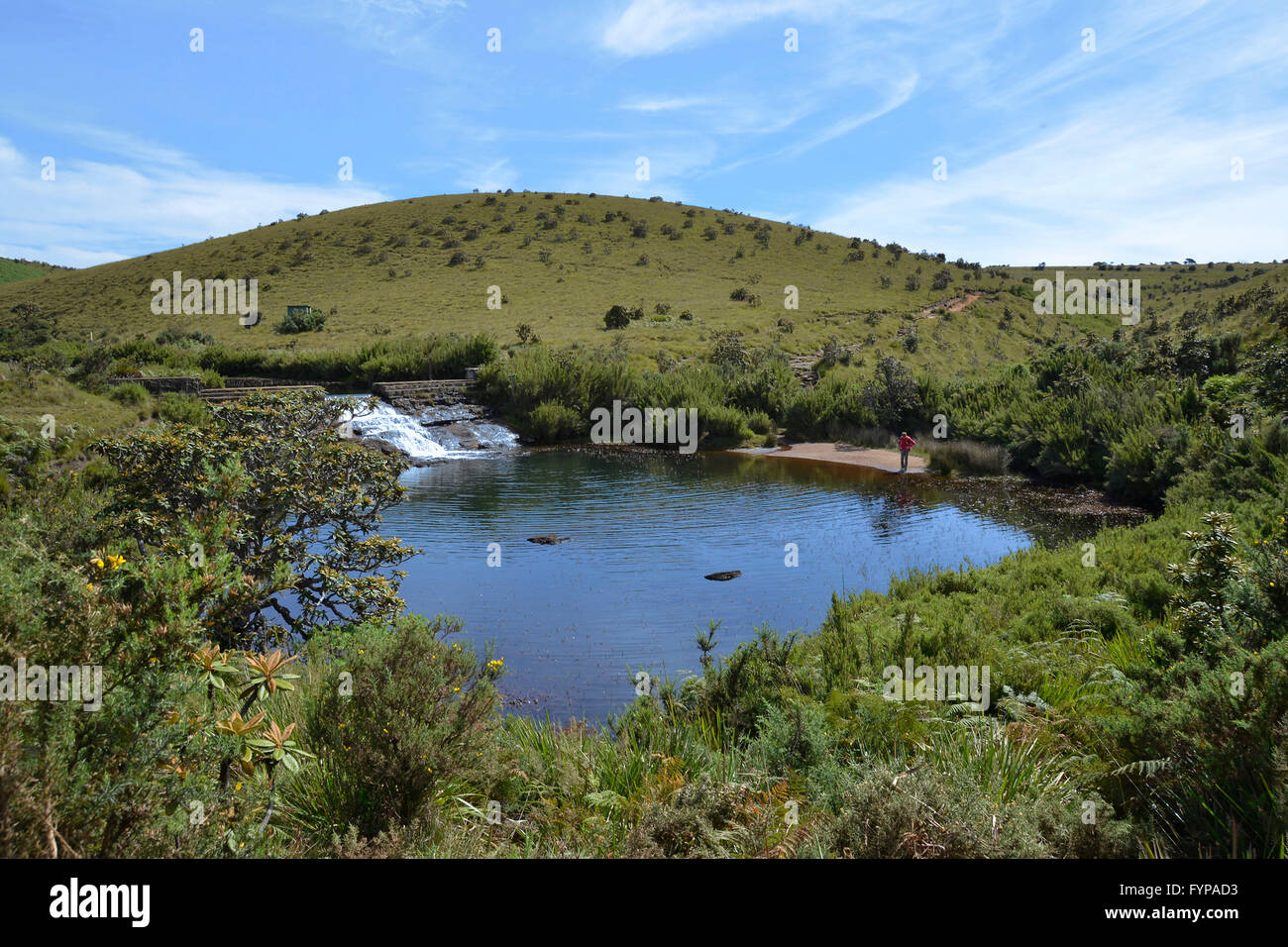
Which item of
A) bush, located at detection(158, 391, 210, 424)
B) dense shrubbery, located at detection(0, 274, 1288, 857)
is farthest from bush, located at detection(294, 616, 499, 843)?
bush, located at detection(158, 391, 210, 424)

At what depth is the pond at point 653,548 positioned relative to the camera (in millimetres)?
9383

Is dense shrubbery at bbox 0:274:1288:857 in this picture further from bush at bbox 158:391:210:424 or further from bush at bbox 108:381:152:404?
bush at bbox 108:381:152:404

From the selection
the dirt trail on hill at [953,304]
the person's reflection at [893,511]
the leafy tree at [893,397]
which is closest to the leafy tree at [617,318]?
the leafy tree at [893,397]

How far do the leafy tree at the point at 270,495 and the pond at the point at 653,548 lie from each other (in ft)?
6.80

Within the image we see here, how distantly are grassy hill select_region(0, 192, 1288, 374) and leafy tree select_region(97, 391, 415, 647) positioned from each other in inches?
1238

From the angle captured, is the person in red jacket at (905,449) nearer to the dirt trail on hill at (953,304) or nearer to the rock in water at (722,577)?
the rock in water at (722,577)

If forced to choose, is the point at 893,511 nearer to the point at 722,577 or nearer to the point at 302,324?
the point at 722,577

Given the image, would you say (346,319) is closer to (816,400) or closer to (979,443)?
(816,400)

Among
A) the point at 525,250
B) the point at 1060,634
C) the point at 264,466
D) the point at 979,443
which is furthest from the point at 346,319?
the point at 1060,634

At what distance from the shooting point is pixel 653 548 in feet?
47.0

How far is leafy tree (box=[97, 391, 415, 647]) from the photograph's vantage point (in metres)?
6.89

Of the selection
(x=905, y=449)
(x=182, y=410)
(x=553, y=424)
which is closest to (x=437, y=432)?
(x=553, y=424)

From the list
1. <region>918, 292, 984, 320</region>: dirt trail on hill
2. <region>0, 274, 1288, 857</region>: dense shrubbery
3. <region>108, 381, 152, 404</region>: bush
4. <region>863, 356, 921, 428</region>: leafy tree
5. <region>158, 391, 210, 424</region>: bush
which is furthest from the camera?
<region>918, 292, 984, 320</region>: dirt trail on hill
